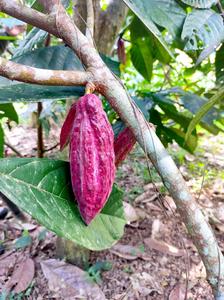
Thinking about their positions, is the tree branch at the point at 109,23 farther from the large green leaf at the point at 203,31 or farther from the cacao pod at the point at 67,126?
the cacao pod at the point at 67,126

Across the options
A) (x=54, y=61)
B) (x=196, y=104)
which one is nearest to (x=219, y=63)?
(x=196, y=104)

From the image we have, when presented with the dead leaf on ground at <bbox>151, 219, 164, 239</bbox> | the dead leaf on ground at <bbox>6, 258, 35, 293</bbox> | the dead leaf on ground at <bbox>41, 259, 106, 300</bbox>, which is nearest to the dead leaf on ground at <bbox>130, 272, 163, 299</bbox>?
the dead leaf on ground at <bbox>41, 259, 106, 300</bbox>

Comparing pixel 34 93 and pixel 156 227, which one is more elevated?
pixel 34 93

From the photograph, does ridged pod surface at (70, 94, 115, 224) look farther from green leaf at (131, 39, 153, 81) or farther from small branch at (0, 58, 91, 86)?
green leaf at (131, 39, 153, 81)

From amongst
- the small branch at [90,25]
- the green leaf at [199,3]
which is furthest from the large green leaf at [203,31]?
the small branch at [90,25]

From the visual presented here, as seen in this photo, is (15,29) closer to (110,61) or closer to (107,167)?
(110,61)

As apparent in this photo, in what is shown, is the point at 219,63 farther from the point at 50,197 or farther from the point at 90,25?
the point at 50,197

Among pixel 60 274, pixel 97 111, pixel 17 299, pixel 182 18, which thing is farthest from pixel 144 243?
pixel 97 111
